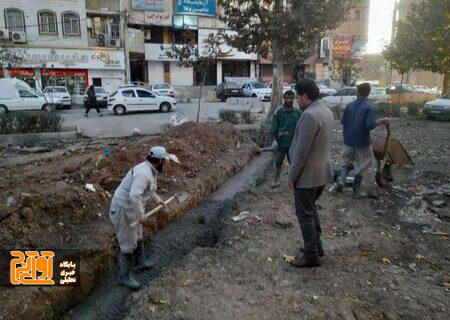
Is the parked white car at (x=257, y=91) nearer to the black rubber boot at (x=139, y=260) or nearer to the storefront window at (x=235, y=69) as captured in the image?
the storefront window at (x=235, y=69)

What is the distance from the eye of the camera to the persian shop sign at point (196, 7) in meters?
34.0

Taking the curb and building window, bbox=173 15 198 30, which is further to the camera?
building window, bbox=173 15 198 30

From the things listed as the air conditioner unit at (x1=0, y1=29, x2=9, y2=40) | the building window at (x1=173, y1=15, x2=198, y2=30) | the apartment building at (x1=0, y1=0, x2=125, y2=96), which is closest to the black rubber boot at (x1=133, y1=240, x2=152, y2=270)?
the apartment building at (x1=0, y1=0, x2=125, y2=96)

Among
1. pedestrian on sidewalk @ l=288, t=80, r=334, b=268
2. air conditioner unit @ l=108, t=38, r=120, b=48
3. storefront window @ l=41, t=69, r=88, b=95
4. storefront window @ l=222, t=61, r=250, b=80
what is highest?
air conditioner unit @ l=108, t=38, r=120, b=48

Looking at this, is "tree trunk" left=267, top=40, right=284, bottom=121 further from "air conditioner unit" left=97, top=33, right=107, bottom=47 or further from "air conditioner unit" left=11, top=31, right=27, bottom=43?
"air conditioner unit" left=11, top=31, right=27, bottom=43

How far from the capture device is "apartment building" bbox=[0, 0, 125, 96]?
2756 centimetres

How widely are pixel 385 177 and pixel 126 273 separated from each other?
4748mm

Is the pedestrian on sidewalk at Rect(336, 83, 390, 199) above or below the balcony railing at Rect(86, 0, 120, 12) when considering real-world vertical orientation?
below

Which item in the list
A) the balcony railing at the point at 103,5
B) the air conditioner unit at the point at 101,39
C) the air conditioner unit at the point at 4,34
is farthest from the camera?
the balcony railing at the point at 103,5

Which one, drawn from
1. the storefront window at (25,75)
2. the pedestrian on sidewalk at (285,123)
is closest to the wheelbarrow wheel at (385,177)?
the pedestrian on sidewalk at (285,123)

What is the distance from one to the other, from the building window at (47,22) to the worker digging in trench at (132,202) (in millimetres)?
29650

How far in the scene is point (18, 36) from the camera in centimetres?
2719

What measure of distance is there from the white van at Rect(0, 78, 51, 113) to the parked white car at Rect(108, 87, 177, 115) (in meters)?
3.55

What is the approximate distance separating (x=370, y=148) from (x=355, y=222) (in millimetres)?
1298
